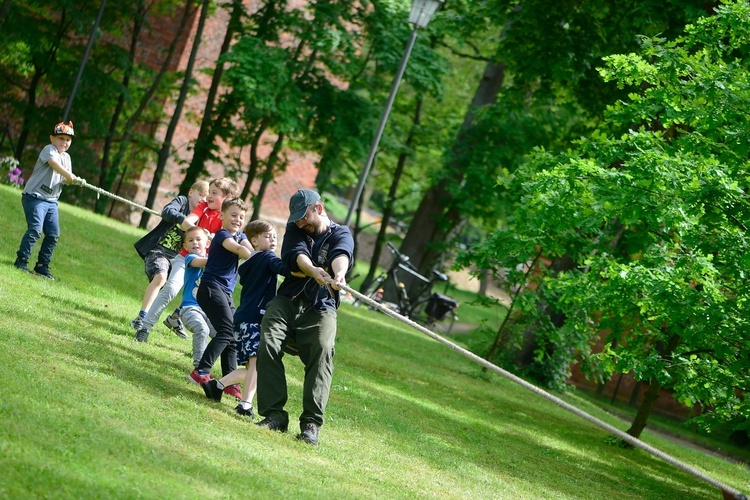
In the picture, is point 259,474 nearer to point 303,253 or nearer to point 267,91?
point 303,253

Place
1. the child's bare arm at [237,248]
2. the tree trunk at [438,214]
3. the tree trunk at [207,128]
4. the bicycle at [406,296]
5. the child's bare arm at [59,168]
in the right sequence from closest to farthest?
the child's bare arm at [237,248] < the child's bare arm at [59,168] < the bicycle at [406,296] < the tree trunk at [207,128] < the tree trunk at [438,214]

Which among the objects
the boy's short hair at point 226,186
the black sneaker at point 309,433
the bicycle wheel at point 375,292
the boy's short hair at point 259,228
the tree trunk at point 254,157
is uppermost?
the tree trunk at point 254,157

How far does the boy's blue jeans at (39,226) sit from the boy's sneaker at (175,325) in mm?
1913

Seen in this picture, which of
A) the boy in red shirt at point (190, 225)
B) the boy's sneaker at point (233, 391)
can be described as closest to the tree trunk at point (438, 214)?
the boy in red shirt at point (190, 225)

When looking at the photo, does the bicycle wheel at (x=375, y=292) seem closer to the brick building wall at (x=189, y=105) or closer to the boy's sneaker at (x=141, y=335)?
the brick building wall at (x=189, y=105)

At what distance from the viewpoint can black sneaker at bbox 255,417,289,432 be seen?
7.73 metres

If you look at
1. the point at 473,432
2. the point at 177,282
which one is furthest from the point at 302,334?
the point at 473,432

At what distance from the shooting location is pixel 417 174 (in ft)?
129

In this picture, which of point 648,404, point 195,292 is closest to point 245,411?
point 195,292

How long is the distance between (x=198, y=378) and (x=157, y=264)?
2.10 meters

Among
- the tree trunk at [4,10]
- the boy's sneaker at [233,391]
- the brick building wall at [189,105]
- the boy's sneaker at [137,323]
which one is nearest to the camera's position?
the boy's sneaker at [233,391]

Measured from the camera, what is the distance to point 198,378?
27.9 ft

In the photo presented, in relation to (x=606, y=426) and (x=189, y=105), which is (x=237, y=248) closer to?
(x=606, y=426)

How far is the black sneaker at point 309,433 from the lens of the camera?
25.2 feet
